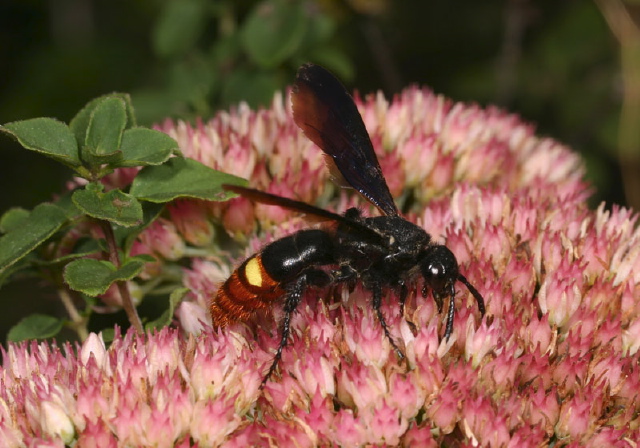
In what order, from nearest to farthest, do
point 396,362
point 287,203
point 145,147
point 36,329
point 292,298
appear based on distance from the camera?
point 287,203 → point 396,362 → point 292,298 → point 145,147 → point 36,329

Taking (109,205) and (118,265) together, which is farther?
(118,265)

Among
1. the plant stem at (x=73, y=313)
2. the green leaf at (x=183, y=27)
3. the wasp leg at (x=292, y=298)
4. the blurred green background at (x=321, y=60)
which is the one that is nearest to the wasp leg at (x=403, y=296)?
the wasp leg at (x=292, y=298)

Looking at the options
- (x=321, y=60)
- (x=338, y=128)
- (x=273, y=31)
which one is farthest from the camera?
(x=321, y=60)

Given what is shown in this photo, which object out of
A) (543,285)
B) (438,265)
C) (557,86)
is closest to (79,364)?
(438,265)

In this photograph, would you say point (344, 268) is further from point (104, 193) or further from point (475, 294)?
point (104, 193)

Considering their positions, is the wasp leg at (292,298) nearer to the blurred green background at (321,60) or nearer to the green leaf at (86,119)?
the green leaf at (86,119)

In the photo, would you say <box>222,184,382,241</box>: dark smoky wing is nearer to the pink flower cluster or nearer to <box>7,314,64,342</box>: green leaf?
the pink flower cluster

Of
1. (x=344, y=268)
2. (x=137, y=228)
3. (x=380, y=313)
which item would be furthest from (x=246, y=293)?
(x=137, y=228)
